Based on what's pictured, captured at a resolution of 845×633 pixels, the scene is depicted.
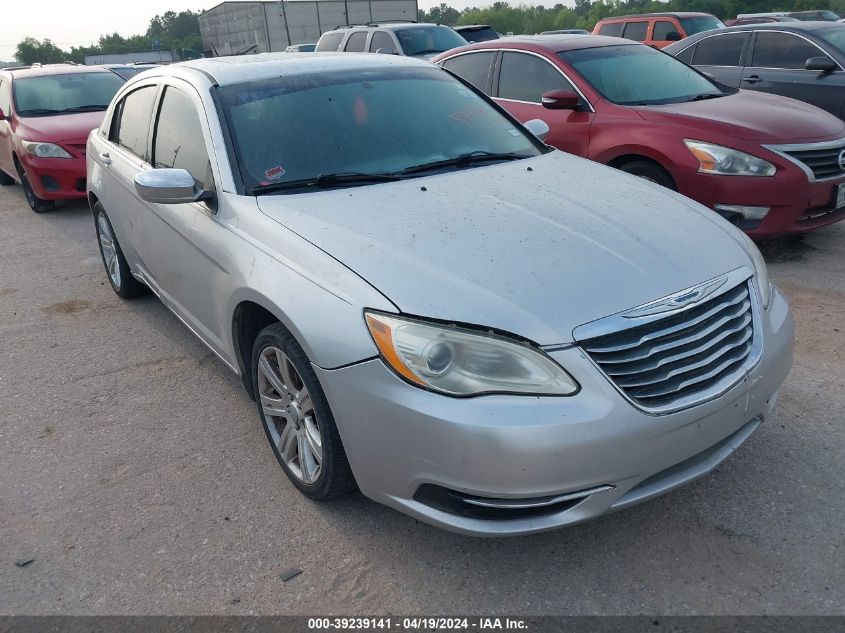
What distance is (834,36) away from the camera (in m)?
8.02

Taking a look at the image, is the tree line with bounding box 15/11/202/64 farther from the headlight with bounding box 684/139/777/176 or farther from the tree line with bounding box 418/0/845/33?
the headlight with bounding box 684/139/777/176

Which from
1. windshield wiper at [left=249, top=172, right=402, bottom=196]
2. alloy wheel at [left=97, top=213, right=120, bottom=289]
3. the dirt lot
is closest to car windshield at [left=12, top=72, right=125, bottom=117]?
alloy wheel at [left=97, top=213, right=120, bottom=289]

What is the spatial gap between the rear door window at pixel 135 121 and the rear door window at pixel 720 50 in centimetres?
671

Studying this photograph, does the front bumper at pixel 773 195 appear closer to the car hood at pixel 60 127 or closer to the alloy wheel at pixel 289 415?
the alloy wheel at pixel 289 415

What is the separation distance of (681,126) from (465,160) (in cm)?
256

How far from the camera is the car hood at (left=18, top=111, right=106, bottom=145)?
8.05 metres

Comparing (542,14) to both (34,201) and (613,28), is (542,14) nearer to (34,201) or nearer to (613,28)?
(613,28)

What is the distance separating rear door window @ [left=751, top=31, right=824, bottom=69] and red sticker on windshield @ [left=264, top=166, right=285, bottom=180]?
697cm

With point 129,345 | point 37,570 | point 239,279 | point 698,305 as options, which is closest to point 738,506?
point 698,305

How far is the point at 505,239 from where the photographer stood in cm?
266

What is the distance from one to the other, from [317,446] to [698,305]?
56.5 inches

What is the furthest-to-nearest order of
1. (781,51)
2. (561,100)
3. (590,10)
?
(590,10)
(781,51)
(561,100)

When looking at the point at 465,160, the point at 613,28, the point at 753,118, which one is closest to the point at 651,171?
the point at 753,118

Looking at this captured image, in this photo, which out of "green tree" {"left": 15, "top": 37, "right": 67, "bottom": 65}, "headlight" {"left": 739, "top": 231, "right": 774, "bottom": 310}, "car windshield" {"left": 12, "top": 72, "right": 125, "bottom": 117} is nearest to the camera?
"headlight" {"left": 739, "top": 231, "right": 774, "bottom": 310}
